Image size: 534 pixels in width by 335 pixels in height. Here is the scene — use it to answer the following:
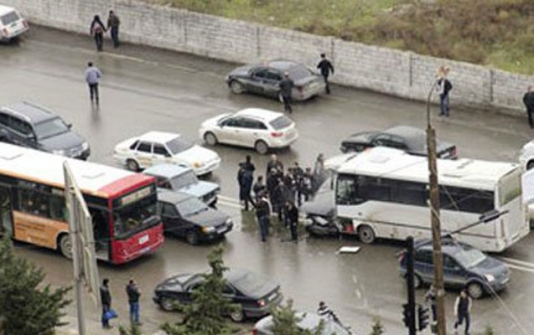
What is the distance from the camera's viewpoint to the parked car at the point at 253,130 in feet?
173

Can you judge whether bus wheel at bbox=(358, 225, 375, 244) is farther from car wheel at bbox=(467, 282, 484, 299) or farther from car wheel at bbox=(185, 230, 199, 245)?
car wheel at bbox=(467, 282, 484, 299)

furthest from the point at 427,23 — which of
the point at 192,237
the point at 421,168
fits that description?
the point at 192,237

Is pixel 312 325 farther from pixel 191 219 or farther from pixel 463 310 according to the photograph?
pixel 191 219

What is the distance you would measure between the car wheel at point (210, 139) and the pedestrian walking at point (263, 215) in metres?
7.21

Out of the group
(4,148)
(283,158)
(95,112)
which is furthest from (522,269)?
(95,112)

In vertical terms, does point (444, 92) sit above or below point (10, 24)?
below

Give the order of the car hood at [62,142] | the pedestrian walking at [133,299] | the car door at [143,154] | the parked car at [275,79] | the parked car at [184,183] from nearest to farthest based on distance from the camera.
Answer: the pedestrian walking at [133,299] < the parked car at [184,183] < the car door at [143,154] < the car hood at [62,142] < the parked car at [275,79]

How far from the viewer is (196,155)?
5097cm

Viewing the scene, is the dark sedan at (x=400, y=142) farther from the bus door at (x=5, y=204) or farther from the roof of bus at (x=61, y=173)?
the bus door at (x=5, y=204)

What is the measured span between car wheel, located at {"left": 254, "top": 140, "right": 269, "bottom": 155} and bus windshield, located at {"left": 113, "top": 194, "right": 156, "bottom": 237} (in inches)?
323

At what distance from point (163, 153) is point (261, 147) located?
3.73 m

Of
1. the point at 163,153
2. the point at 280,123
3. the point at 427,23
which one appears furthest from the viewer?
the point at 427,23

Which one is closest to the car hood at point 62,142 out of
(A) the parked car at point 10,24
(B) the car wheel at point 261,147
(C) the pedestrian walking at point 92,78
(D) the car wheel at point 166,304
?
(C) the pedestrian walking at point 92,78

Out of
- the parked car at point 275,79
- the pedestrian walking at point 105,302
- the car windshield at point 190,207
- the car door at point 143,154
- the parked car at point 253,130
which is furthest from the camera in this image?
the parked car at point 275,79
